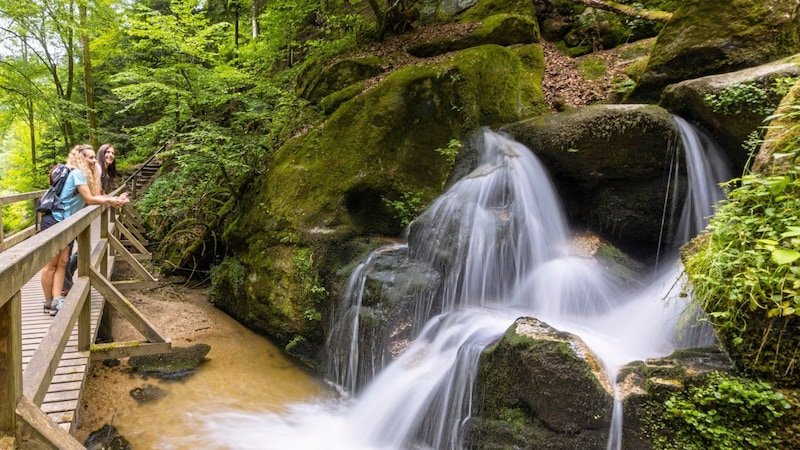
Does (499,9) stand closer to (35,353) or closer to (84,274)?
(84,274)

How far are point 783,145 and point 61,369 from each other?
21.3 ft

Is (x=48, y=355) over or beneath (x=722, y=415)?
over

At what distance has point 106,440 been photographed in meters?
4.20

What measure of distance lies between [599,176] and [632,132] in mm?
846

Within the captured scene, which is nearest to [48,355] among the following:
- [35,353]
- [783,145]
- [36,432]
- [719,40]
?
[35,353]

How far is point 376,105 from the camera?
7.36 m

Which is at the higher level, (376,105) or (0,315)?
(376,105)

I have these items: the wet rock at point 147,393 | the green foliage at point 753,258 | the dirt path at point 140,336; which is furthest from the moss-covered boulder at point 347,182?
the green foliage at point 753,258

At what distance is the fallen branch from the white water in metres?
4.33

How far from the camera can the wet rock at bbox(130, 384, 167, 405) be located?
4.97m

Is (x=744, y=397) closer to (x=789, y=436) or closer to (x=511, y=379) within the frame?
(x=789, y=436)

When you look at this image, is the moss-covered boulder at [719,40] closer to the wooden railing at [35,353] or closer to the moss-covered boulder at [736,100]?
the moss-covered boulder at [736,100]

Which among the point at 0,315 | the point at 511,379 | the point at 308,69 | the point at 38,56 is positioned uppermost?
the point at 38,56

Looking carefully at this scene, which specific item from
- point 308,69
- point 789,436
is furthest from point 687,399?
point 308,69
